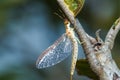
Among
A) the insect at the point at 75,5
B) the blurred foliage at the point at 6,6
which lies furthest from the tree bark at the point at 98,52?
the blurred foliage at the point at 6,6

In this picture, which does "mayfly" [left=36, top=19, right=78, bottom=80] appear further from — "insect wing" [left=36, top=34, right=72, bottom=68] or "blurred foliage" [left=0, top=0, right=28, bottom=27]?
"blurred foliage" [left=0, top=0, right=28, bottom=27]

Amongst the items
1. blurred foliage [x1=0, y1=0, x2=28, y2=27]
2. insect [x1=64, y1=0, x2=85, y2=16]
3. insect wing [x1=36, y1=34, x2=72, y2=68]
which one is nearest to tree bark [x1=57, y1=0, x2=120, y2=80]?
insect [x1=64, y1=0, x2=85, y2=16]

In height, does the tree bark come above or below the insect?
below

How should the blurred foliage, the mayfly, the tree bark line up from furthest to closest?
the blurred foliage < the mayfly < the tree bark

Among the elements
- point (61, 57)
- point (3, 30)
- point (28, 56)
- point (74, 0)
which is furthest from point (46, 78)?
point (74, 0)

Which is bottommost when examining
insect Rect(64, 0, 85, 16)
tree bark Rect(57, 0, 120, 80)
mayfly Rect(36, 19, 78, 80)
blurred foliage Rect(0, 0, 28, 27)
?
tree bark Rect(57, 0, 120, 80)

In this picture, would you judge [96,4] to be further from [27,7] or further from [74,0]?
[74,0]

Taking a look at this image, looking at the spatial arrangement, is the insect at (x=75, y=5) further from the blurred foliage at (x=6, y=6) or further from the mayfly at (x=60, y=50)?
the blurred foliage at (x=6, y=6)

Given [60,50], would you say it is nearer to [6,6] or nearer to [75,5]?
[75,5]
